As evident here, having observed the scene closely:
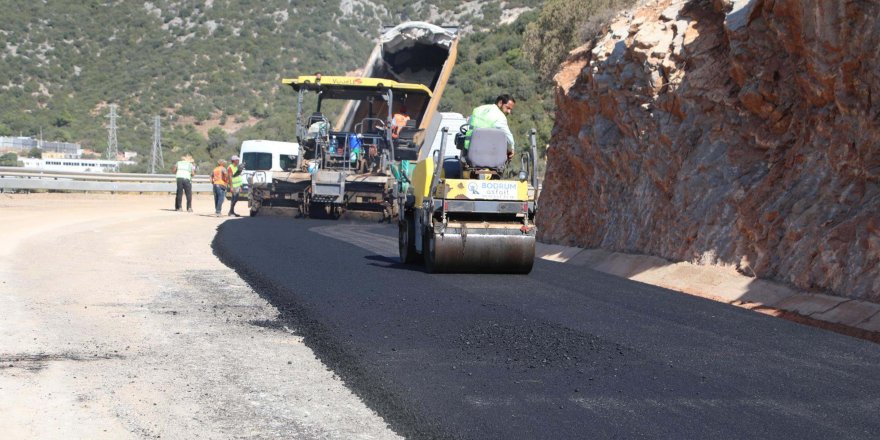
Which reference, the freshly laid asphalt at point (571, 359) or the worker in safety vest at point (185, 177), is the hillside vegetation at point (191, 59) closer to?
the worker in safety vest at point (185, 177)

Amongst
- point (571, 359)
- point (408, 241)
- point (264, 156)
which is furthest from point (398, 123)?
point (571, 359)

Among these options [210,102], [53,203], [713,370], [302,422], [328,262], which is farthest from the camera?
[210,102]

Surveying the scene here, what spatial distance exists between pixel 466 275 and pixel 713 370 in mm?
5494

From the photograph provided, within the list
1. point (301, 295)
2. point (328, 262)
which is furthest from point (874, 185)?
point (328, 262)

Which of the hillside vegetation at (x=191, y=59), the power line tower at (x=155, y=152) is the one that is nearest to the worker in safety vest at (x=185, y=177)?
the power line tower at (x=155, y=152)

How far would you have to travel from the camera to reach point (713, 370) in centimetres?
667

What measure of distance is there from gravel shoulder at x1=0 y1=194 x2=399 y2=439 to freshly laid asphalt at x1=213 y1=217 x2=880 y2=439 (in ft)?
0.95

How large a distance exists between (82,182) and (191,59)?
43118 millimetres

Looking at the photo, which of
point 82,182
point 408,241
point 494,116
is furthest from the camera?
point 82,182

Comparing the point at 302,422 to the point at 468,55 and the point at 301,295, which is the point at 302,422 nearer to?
the point at 301,295

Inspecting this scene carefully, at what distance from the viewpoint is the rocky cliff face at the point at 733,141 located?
32.9ft

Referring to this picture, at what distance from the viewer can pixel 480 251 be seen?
1169 cm

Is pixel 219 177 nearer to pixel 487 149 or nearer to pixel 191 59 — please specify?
pixel 487 149

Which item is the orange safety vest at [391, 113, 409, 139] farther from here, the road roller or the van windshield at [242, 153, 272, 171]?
the road roller
